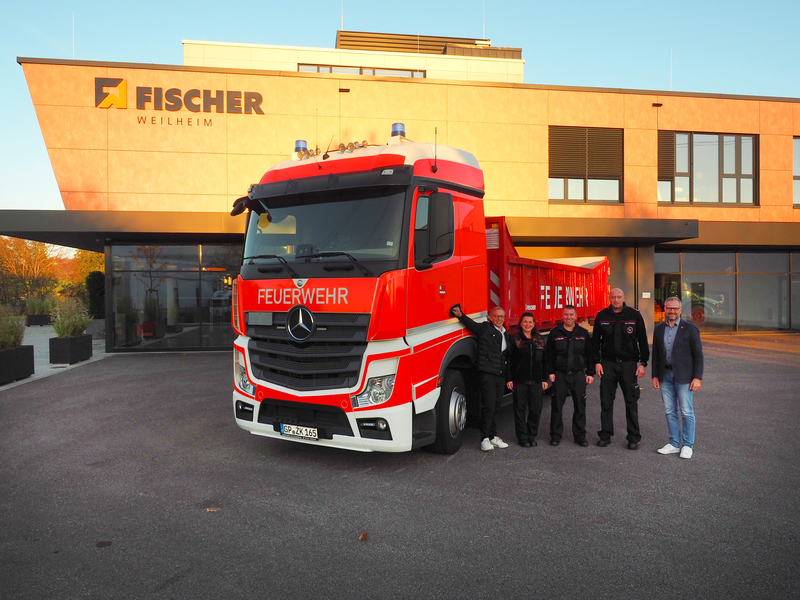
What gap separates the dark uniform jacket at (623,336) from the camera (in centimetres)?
612

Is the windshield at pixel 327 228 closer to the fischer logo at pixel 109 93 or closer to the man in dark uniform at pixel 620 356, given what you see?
the man in dark uniform at pixel 620 356

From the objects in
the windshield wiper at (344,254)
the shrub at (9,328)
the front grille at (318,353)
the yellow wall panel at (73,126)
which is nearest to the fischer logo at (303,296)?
the front grille at (318,353)

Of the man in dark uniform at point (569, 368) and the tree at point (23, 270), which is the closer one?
the man in dark uniform at point (569, 368)

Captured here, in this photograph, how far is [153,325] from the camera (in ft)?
54.3

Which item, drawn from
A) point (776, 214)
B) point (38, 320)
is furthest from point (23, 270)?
point (776, 214)

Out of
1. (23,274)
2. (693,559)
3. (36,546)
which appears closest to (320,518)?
(36,546)

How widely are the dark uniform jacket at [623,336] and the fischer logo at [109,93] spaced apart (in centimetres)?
1564

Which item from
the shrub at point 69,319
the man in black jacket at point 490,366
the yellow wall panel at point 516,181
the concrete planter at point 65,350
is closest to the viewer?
the man in black jacket at point 490,366

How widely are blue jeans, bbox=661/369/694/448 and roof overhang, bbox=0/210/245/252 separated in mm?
11988

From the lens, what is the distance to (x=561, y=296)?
9203 millimetres

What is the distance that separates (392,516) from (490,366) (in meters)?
2.24

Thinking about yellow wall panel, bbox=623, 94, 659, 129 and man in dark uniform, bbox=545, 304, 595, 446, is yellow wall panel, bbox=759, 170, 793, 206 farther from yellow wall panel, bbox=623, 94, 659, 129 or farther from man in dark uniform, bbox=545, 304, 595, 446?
man in dark uniform, bbox=545, 304, 595, 446

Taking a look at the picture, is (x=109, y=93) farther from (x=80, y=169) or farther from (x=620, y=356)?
(x=620, y=356)

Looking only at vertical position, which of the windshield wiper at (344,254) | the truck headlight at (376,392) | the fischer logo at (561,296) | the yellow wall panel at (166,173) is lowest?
the truck headlight at (376,392)
